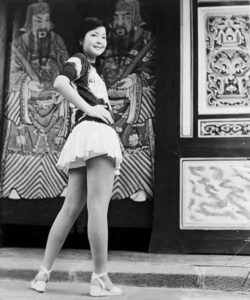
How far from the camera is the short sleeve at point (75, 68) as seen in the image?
3.13 m

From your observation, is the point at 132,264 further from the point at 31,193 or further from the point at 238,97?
the point at 238,97

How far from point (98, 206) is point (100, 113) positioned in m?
0.60

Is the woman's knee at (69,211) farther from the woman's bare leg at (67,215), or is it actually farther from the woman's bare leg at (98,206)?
the woman's bare leg at (98,206)

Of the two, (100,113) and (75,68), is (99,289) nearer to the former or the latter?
(100,113)

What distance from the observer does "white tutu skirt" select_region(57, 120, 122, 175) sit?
311 cm

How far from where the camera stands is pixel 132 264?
396 cm

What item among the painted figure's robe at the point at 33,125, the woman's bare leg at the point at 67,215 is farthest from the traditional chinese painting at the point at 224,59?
the woman's bare leg at the point at 67,215

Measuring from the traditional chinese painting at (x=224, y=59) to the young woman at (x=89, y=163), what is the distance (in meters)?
1.61

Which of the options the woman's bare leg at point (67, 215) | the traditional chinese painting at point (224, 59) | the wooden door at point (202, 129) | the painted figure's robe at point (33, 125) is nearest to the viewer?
the woman's bare leg at point (67, 215)

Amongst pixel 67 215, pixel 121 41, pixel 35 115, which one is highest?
pixel 121 41

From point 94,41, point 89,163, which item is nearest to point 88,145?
point 89,163

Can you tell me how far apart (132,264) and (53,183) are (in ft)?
4.35

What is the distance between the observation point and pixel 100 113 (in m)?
3.16

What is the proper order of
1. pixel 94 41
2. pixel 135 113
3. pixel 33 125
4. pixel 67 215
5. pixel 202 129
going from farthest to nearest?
pixel 33 125
pixel 135 113
pixel 202 129
pixel 94 41
pixel 67 215
